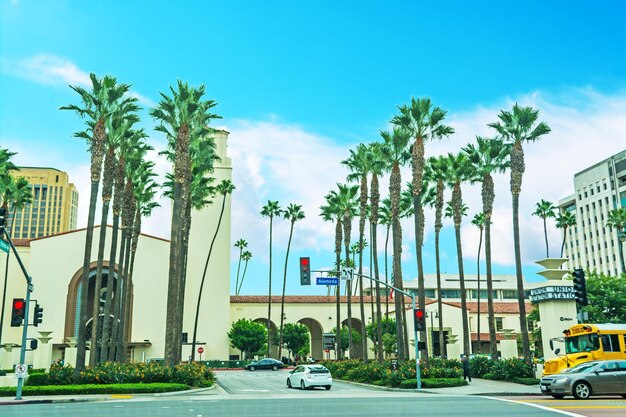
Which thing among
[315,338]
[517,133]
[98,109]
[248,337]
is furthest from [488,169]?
[315,338]

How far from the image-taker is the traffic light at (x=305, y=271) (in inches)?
1138

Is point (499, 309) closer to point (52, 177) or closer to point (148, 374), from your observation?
point (148, 374)

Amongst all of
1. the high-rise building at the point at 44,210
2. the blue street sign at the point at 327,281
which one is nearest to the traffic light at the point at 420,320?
the blue street sign at the point at 327,281

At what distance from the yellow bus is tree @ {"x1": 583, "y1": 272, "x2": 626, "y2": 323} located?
18.9 metres

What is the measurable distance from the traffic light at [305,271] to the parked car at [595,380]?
11893 millimetres

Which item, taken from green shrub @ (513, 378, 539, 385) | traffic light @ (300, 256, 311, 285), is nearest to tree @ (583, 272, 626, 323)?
green shrub @ (513, 378, 539, 385)

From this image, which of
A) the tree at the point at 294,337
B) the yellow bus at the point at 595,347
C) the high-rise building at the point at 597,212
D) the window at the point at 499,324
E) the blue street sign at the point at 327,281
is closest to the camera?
the yellow bus at the point at 595,347

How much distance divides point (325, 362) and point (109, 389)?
2533 centimetres

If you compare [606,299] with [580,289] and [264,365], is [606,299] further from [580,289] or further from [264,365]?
[264,365]

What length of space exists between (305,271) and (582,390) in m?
13.0

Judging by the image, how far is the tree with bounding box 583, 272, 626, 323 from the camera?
44.8 m

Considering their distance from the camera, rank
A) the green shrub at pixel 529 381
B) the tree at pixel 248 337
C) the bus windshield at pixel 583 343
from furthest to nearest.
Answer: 1. the tree at pixel 248 337
2. the green shrub at pixel 529 381
3. the bus windshield at pixel 583 343

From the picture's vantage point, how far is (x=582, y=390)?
71.9 feet

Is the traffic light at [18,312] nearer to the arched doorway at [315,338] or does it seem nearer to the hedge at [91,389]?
the hedge at [91,389]
